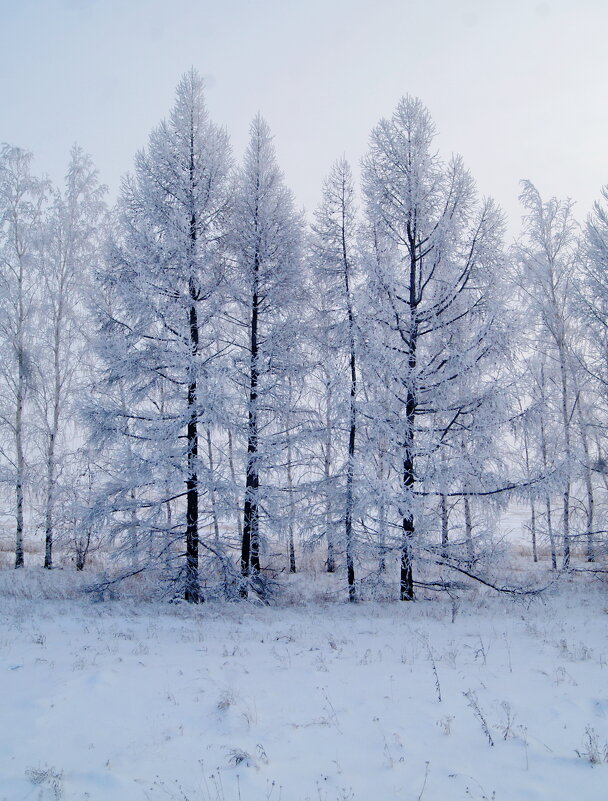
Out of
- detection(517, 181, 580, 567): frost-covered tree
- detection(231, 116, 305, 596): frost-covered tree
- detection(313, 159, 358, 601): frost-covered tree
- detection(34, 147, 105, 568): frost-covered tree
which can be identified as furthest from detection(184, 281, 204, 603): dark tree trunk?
detection(517, 181, 580, 567): frost-covered tree

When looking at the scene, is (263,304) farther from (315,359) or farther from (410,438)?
(410,438)

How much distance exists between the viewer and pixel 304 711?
496cm

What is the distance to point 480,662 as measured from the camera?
634cm

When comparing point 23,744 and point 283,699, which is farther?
point 283,699

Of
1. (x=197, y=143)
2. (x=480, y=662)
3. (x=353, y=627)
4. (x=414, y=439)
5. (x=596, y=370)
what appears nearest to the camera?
(x=480, y=662)

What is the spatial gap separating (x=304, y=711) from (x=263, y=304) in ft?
29.7

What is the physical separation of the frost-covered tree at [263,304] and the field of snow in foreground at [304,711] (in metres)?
3.39

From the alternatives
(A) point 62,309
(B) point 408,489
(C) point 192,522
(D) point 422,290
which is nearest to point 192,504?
(C) point 192,522

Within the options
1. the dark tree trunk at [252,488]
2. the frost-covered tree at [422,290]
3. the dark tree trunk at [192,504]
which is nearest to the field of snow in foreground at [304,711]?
the dark tree trunk at [192,504]

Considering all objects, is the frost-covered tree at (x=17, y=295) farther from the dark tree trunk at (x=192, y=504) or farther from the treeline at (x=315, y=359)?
the dark tree trunk at (x=192, y=504)

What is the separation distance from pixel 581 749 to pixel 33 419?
706 inches

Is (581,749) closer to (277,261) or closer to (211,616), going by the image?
(211,616)

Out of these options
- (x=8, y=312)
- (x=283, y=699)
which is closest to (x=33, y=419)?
(x=8, y=312)

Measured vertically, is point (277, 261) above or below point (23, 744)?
above
